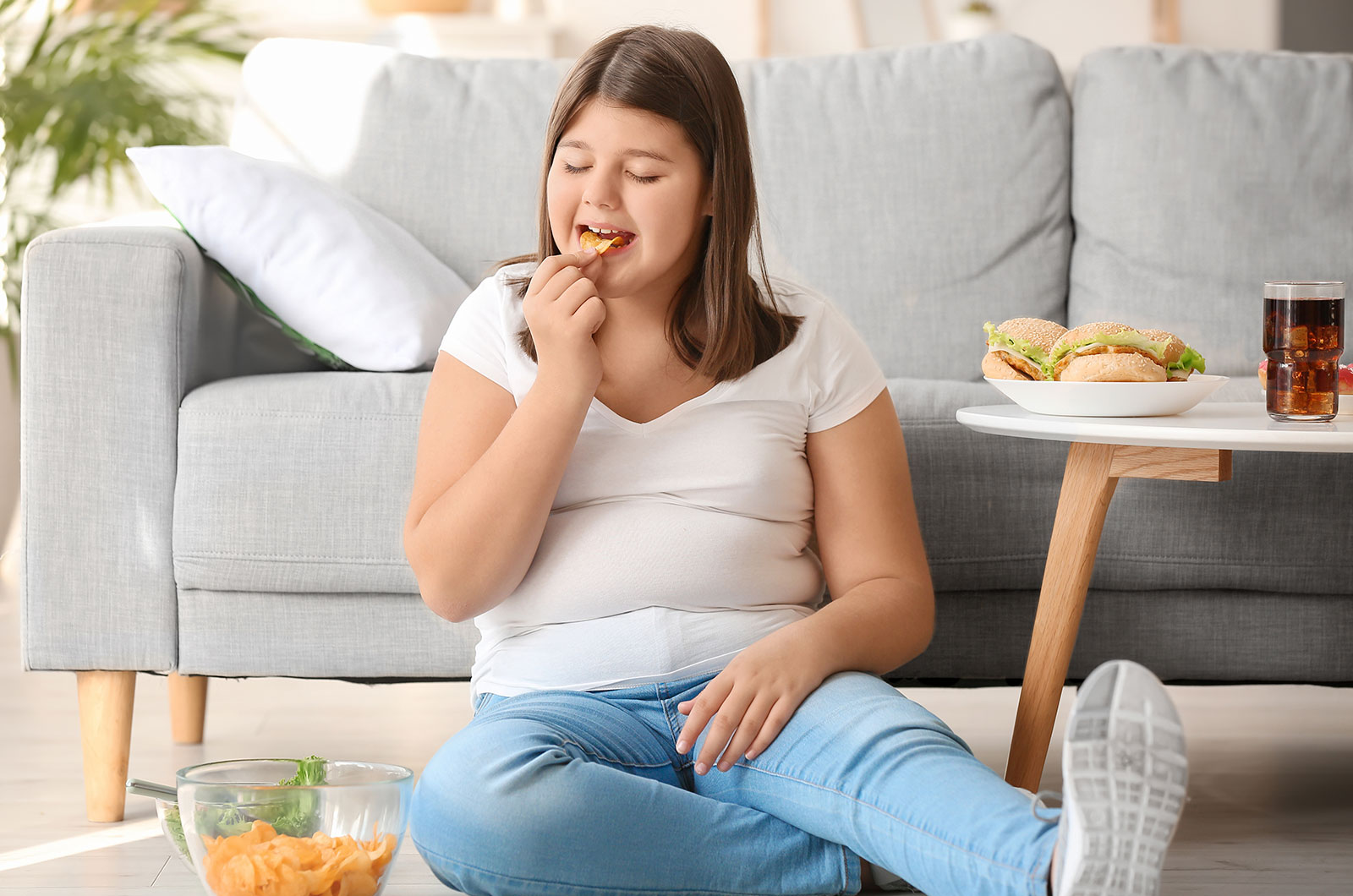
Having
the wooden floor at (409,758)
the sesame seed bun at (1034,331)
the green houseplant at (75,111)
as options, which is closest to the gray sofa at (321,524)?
the wooden floor at (409,758)

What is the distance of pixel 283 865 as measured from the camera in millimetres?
968

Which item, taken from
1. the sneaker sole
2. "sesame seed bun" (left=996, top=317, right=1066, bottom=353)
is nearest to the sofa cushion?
"sesame seed bun" (left=996, top=317, right=1066, bottom=353)

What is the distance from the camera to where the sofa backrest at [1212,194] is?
197 centimetres

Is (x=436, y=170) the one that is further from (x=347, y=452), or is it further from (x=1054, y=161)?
(x=1054, y=161)

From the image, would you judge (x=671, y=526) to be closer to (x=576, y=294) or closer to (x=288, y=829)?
(x=576, y=294)

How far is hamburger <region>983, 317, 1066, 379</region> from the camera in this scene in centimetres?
121

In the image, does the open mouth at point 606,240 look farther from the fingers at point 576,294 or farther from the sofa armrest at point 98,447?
the sofa armrest at point 98,447

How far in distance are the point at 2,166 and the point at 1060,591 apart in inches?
87.9

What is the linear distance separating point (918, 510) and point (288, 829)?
0.76 m

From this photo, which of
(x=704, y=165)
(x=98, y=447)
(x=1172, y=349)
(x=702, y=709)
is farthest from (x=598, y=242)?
(x=98, y=447)

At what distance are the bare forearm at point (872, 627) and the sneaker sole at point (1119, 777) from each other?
0.31 metres

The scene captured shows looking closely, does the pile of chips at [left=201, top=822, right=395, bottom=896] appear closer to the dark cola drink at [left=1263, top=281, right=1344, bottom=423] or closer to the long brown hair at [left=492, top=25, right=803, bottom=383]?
the long brown hair at [left=492, top=25, right=803, bottom=383]

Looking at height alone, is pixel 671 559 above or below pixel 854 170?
below

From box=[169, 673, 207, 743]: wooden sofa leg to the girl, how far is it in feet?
2.14
